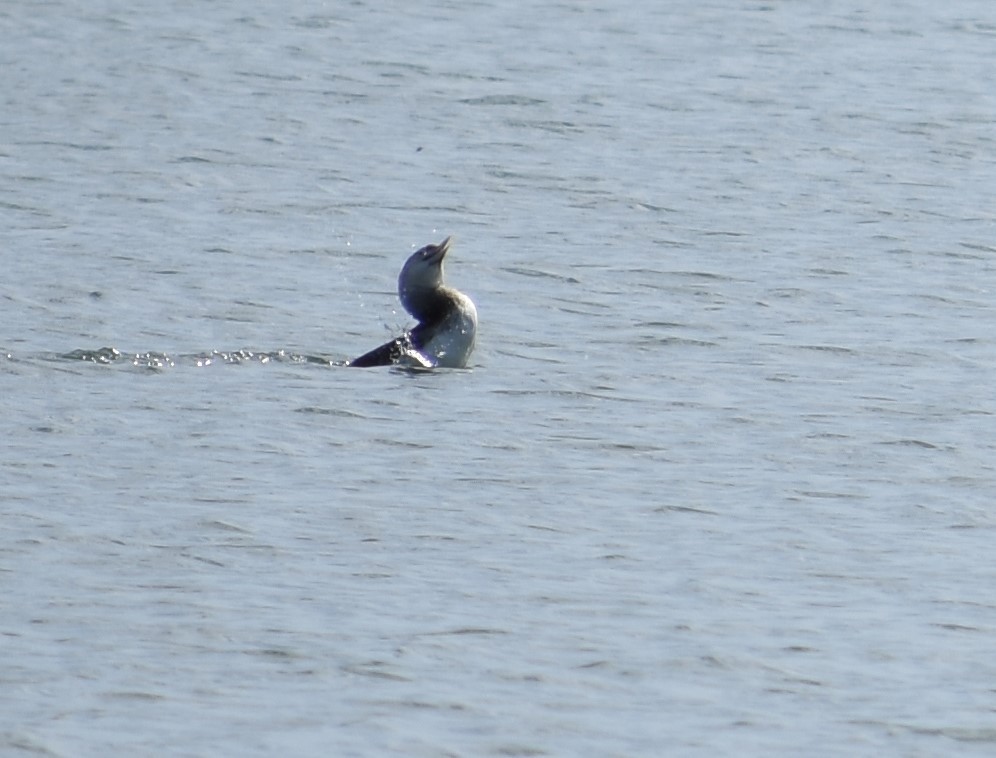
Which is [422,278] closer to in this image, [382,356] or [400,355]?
[400,355]

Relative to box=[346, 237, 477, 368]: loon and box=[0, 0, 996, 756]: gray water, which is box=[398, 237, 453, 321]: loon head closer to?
box=[346, 237, 477, 368]: loon

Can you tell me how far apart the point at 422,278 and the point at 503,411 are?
2.27 metres

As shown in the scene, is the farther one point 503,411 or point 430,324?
point 430,324

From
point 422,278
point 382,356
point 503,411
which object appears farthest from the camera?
point 422,278

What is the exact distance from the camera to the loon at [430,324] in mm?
14688

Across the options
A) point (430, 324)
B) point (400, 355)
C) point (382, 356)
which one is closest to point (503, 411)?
point (382, 356)

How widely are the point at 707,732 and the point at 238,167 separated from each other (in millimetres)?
13598

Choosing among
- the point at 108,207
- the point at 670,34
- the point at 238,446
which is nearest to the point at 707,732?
the point at 238,446

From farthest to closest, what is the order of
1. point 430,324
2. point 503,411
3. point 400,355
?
point 430,324, point 400,355, point 503,411

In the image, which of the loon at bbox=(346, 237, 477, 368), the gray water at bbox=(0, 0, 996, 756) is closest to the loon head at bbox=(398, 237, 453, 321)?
the loon at bbox=(346, 237, 477, 368)

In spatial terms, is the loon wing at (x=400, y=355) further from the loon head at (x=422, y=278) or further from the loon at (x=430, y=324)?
the loon head at (x=422, y=278)

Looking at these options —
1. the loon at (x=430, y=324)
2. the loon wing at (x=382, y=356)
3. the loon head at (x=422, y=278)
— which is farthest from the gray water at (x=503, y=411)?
the loon head at (x=422, y=278)

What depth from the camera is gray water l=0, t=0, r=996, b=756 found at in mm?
8484

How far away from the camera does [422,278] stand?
602 inches
